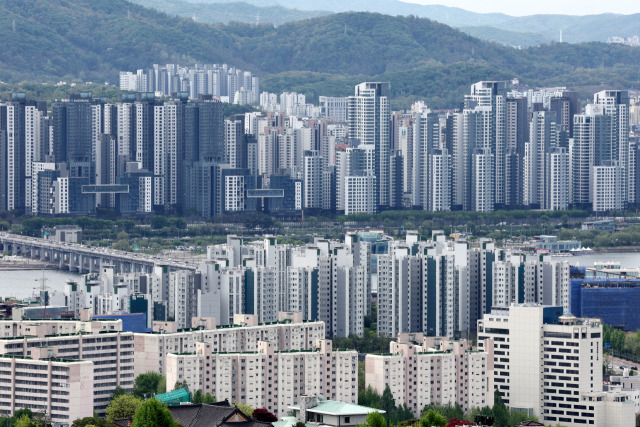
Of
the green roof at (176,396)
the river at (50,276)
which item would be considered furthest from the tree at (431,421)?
the river at (50,276)

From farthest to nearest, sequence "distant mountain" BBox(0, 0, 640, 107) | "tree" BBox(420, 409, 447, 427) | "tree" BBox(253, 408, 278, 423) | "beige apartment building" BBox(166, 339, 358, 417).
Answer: "distant mountain" BBox(0, 0, 640, 107) < "beige apartment building" BBox(166, 339, 358, 417) < "tree" BBox(253, 408, 278, 423) < "tree" BBox(420, 409, 447, 427)

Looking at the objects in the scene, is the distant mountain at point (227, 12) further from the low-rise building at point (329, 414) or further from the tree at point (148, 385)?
the low-rise building at point (329, 414)

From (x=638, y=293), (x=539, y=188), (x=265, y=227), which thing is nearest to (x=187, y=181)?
(x=265, y=227)

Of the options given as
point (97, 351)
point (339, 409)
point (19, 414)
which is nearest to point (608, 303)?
point (97, 351)

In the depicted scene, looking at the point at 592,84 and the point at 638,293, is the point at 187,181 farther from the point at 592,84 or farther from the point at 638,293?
the point at 592,84

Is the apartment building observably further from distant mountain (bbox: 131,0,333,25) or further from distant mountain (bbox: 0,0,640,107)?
distant mountain (bbox: 131,0,333,25)

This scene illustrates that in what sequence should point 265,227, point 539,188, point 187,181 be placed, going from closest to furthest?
point 265,227 < point 187,181 < point 539,188

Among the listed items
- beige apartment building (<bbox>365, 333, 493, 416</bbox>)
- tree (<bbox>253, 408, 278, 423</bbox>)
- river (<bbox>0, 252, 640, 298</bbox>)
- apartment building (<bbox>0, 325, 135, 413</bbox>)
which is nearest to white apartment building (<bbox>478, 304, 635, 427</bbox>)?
beige apartment building (<bbox>365, 333, 493, 416</bbox>)
